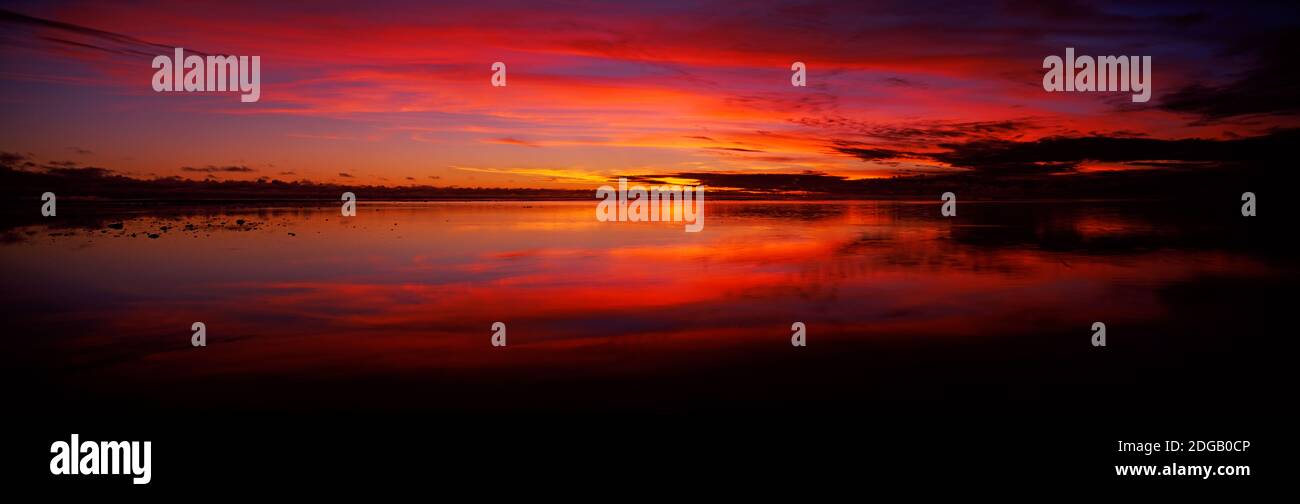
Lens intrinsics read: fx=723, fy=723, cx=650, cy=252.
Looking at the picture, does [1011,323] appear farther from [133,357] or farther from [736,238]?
[736,238]

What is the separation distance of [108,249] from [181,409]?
56.4ft

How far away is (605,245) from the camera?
24234 mm

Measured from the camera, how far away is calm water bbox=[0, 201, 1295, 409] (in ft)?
27.6

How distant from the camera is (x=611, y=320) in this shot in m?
11.9

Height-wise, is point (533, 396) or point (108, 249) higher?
point (108, 249)

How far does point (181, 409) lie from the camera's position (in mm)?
7590

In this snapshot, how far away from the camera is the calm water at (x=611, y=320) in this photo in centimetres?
841

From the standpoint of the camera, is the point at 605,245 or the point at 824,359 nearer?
the point at 824,359
